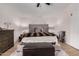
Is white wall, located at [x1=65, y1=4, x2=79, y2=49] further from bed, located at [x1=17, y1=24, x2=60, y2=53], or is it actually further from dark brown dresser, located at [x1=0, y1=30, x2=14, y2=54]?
dark brown dresser, located at [x1=0, y1=30, x2=14, y2=54]

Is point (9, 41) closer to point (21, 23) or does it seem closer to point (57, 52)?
point (21, 23)

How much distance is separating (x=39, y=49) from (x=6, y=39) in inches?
16.1

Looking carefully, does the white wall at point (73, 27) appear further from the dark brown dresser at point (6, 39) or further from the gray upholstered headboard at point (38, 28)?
the dark brown dresser at point (6, 39)

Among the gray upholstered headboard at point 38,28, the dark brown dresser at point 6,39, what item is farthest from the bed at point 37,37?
the dark brown dresser at point 6,39

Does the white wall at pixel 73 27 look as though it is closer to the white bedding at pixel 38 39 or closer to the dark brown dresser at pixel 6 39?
the white bedding at pixel 38 39

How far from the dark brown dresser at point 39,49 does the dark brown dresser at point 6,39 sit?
0.17 metres

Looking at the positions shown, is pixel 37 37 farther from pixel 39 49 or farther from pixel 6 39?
pixel 6 39

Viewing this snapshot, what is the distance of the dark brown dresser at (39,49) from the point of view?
1.39 m

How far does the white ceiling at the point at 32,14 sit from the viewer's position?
1.42m

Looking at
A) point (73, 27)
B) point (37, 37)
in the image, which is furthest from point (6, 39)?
point (73, 27)

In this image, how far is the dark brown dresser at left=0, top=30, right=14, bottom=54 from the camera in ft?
4.85

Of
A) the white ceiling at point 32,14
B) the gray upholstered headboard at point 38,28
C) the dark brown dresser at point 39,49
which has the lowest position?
the dark brown dresser at point 39,49

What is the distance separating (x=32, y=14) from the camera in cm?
146

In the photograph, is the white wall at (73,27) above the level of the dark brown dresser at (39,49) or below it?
above
